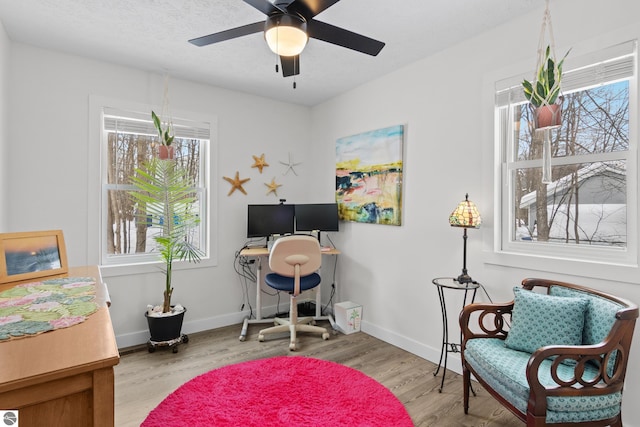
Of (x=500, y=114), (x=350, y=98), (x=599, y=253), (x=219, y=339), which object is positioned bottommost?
(x=219, y=339)

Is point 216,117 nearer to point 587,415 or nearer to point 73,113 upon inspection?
point 73,113

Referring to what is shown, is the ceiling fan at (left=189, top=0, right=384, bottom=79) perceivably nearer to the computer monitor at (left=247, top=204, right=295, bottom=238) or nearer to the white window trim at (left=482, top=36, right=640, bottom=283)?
the white window trim at (left=482, top=36, right=640, bottom=283)

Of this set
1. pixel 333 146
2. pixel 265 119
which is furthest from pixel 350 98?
pixel 265 119

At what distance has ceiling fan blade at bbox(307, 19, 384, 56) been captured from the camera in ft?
5.76

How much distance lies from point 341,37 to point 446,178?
1466 millimetres

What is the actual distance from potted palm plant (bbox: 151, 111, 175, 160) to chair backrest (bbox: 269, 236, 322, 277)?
1.30 m

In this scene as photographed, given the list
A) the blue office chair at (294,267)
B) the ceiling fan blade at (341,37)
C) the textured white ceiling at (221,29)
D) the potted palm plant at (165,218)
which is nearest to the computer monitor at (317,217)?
the blue office chair at (294,267)

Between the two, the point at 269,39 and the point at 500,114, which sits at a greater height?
the point at 269,39

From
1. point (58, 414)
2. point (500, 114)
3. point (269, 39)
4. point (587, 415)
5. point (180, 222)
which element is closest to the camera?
point (58, 414)

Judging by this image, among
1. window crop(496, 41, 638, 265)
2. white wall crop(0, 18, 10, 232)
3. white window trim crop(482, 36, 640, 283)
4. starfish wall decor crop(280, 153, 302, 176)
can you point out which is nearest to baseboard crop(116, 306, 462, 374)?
white window trim crop(482, 36, 640, 283)

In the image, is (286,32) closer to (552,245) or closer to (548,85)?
(548,85)

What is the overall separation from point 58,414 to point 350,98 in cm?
355

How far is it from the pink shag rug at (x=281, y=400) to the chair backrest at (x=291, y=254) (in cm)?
84

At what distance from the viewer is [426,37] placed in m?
2.54
